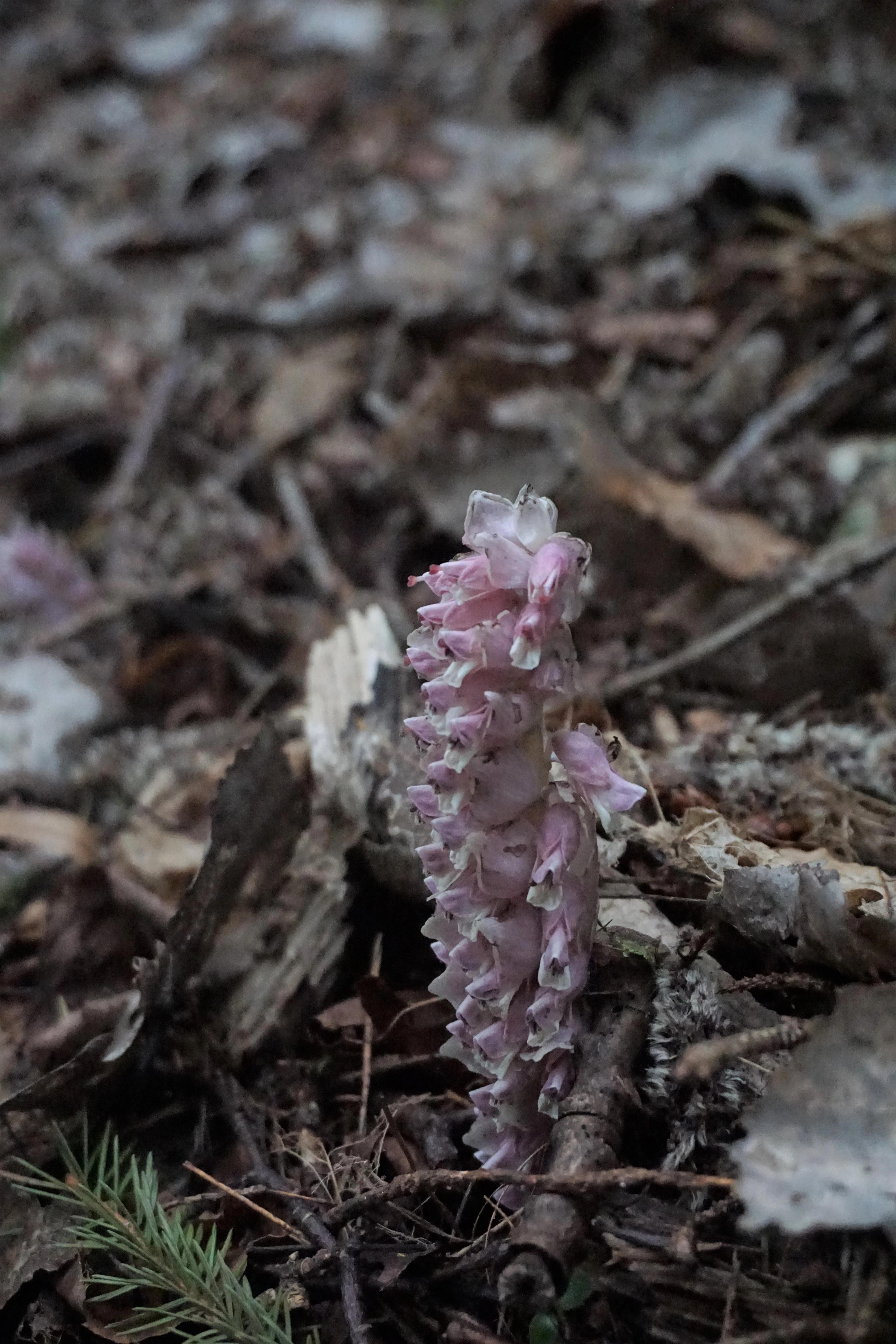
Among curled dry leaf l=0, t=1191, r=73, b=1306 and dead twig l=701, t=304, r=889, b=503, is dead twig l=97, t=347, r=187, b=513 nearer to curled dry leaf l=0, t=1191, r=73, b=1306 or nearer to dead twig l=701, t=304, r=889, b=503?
dead twig l=701, t=304, r=889, b=503

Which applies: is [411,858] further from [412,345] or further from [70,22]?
[70,22]

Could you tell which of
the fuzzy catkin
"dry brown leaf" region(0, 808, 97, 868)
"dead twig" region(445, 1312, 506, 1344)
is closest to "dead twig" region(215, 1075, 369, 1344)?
"dead twig" region(445, 1312, 506, 1344)

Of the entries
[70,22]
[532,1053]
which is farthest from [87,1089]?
[70,22]

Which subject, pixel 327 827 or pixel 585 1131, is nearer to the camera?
pixel 585 1131

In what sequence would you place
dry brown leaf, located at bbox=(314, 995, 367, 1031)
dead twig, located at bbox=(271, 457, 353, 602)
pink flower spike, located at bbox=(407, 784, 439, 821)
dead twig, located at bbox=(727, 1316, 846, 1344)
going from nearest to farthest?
dead twig, located at bbox=(727, 1316, 846, 1344) < pink flower spike, located at bbox=(407, 784, 439, 821) < dry brown leaf, located at bbox=(314, 995, 367, 1031) < dead twig, located at bbox=(271, 457, 353, 602)

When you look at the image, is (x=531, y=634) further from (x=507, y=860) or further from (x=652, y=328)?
(x=652, y=328)

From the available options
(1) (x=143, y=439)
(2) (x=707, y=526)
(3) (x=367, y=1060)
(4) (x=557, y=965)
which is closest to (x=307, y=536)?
(1) (x=143, y=439)
